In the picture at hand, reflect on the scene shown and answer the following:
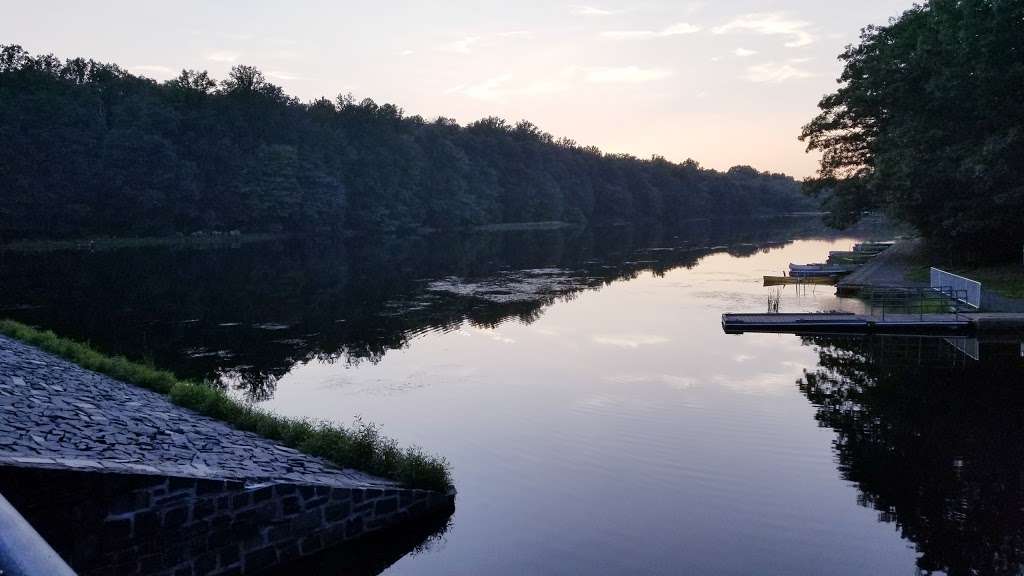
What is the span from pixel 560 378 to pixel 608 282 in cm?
2847

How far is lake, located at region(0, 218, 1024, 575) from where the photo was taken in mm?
13008

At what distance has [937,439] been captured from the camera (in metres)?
18.0

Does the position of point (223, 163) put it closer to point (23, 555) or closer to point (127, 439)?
point (127, 439)

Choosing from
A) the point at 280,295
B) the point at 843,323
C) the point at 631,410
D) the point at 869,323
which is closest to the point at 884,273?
the point at 869,323

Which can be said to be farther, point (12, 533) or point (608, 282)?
point (608, 282)

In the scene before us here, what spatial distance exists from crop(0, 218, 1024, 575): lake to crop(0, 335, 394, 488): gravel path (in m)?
2.06

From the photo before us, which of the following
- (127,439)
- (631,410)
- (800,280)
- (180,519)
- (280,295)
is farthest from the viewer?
(800,280)

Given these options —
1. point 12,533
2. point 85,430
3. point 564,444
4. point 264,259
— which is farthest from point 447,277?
point 12,533

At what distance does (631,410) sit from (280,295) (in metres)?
30.8

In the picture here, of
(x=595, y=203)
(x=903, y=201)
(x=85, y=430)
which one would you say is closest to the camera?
(x=85, y=430)

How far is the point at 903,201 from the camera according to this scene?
44500mm

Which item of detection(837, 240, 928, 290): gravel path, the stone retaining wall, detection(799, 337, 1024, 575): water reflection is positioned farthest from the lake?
detection(837, 240, 928, 290): gravel path

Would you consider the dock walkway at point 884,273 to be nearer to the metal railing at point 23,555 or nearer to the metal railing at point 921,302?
the metal railing at point 921,302

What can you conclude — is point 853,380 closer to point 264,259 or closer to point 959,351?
point 959,351
